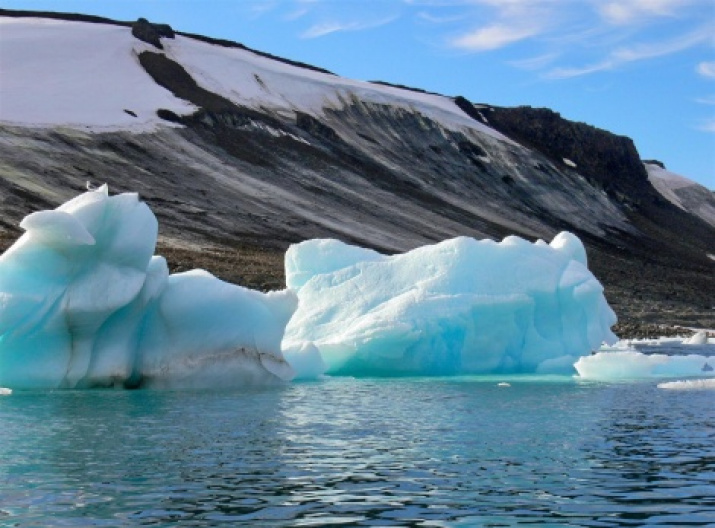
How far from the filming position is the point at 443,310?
28438 mm

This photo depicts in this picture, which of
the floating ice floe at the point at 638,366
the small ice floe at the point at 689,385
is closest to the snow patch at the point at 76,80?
the floating ice floe at the point at 638,366

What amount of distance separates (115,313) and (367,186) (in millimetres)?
64089

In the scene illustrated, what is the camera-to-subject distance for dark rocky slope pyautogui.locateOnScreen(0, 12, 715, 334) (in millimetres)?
66500

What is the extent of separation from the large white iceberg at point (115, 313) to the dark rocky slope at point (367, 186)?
27.2m

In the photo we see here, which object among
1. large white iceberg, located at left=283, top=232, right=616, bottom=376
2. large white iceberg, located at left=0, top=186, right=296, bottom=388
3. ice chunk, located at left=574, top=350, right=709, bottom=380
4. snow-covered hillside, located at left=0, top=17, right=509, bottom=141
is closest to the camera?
large white iceberg, located at left=0, top=186, right=296, bottom=388

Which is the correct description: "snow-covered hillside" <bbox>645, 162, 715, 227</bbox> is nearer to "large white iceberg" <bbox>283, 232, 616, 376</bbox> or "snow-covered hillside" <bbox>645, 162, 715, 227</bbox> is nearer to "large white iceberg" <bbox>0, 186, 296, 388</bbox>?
"large white iceberg" <bbox>283, 232, 616, 376</bbox>

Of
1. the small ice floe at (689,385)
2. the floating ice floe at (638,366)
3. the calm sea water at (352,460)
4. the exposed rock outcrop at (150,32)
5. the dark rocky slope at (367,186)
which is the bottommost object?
the calm sea water at (352,460)

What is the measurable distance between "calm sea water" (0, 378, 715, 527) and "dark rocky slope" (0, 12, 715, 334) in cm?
3211

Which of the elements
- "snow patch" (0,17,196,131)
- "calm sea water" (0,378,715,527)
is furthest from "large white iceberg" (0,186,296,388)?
"snow patch" (0,17,196,131)

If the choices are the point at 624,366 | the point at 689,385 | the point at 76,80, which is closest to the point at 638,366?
the point at 624,366

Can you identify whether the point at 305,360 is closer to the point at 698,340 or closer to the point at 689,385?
the point at 689,385

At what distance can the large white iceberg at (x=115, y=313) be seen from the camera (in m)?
23.1

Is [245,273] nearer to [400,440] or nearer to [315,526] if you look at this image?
[400,440]

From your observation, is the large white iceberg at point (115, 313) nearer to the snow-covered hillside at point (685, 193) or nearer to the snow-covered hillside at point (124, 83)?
the snow-covered hillside at point (124, 83)
